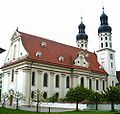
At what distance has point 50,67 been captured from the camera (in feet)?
167

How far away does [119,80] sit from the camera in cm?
7156

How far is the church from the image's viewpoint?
157 feet

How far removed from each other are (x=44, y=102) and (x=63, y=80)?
10.1 m

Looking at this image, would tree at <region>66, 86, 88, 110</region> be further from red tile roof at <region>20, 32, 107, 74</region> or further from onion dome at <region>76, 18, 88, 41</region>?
onion dome at <region>76, 18, 88, 41</region>

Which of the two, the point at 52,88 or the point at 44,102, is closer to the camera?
the point at 44,102

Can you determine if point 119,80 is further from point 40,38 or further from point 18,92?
point 18,92

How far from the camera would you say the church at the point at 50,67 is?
47969 mm

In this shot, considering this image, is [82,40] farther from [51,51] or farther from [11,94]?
[11,94]

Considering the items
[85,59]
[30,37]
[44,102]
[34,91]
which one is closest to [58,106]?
[44,102]

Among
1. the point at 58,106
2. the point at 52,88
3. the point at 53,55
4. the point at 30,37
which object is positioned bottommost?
the point at 58,106

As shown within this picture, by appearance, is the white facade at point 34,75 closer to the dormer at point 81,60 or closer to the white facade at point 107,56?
the dormer at point 81,60

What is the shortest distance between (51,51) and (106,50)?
1862 centimetres

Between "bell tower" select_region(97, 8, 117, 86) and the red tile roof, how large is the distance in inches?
143

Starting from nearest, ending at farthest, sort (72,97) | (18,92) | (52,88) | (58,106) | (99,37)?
(72,97) < (58,106) < (18,92) < (52,88) < (99,37)
